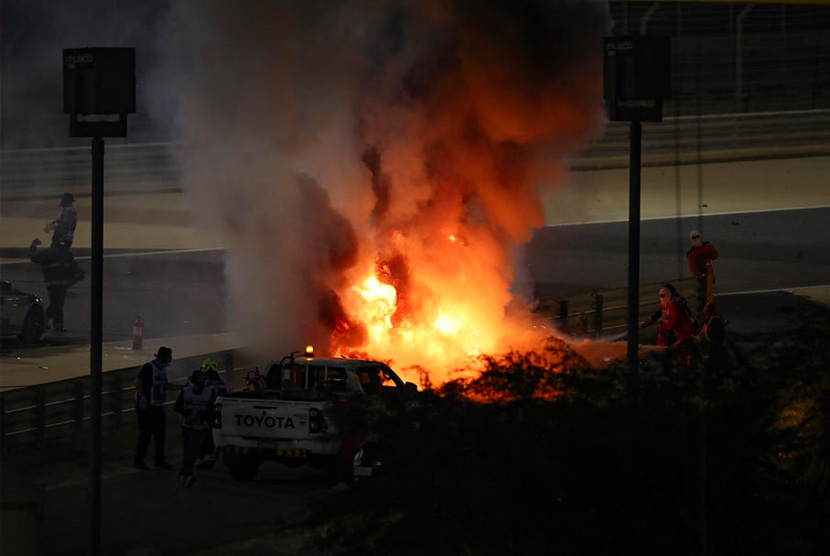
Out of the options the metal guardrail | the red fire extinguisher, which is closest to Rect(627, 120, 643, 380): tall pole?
the red fire extinguisher

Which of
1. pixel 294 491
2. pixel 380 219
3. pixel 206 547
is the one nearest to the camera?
pixel 206 547

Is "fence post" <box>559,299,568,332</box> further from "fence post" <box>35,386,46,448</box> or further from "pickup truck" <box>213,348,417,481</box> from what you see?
"fence post" <box>35,386,46,448</box>

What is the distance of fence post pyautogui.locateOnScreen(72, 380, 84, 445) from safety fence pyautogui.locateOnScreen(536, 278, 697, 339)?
847 centimetres

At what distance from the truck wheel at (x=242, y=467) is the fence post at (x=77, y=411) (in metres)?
2.06

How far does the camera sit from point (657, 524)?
33.9ft

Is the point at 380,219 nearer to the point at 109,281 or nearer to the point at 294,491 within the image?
the point at 294,491

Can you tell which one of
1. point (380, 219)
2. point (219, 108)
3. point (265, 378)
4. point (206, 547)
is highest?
point (219, 108)

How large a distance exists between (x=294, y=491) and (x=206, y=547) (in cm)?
264

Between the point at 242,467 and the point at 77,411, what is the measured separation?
2.26m

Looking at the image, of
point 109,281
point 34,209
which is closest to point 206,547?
point 109,281

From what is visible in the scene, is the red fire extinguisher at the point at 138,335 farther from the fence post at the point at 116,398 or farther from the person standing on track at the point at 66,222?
the fence post at the point at 116,398

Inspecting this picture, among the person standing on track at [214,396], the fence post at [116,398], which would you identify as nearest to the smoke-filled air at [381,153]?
the fence post at [116,398]

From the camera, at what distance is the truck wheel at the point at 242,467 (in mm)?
16438

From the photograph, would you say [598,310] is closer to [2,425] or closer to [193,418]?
[193,418]
